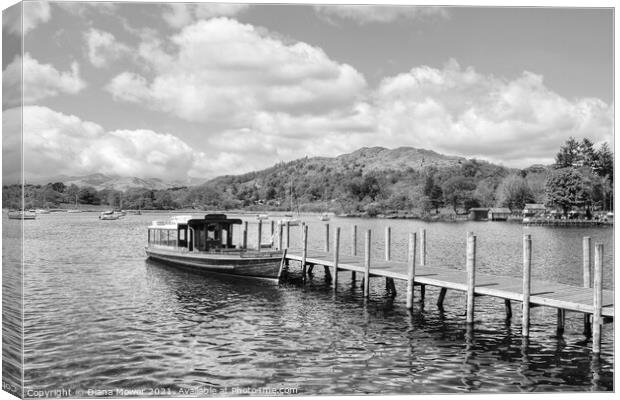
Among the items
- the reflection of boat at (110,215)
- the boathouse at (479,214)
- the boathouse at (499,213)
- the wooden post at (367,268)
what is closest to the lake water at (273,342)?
the wooden post at (367,268)

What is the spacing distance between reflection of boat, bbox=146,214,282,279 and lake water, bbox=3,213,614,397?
1.01 m

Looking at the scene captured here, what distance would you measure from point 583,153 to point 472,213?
58.7m

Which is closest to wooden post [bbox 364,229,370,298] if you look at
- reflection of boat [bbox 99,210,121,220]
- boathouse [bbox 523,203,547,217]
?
reflection of boat [bbox 99,210,121,220]

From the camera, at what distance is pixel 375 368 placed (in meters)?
12.3

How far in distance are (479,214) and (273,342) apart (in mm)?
105335

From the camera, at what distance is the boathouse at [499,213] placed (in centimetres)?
10412

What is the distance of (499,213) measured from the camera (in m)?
105

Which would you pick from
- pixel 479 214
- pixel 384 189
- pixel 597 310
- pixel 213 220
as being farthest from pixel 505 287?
pixel 384 189

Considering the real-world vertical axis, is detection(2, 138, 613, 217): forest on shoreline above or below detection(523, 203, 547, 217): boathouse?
above

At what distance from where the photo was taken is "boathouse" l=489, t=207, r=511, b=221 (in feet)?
342

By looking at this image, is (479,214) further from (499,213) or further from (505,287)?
(505,287)

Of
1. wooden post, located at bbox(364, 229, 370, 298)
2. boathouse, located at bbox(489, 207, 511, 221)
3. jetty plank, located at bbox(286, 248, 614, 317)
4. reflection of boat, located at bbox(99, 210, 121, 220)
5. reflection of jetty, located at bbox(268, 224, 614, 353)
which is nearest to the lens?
reflection of jetty, located at bbox(268, 224, 614, 353)

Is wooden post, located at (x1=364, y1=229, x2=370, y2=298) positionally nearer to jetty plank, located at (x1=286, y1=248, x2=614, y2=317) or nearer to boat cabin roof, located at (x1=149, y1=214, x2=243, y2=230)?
jetty plank, located at (x1=286, y1=248, x2=614, y2=317)

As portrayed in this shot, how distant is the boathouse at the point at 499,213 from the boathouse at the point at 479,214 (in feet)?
12.6
